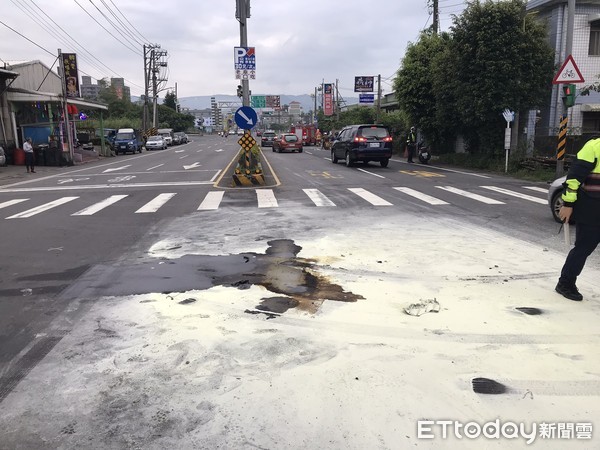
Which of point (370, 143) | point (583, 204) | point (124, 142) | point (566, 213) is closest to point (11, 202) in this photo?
point (566, 213)

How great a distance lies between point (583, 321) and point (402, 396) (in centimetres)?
234

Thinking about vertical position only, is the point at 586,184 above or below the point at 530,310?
above

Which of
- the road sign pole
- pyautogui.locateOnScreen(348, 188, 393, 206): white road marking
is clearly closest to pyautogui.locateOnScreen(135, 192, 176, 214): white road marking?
pyautogui.locateOnScreen(348, 188, 393, 206): white road marking

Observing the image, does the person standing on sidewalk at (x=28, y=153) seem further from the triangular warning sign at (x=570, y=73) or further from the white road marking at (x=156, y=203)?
the triangular warning sign at (x=570, y=73)

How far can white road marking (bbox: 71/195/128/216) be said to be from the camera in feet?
37.4

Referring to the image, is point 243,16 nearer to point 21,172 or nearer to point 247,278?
point 247,278

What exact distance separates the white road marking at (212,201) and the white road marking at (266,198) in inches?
41.5

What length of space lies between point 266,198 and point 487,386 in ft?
33.4

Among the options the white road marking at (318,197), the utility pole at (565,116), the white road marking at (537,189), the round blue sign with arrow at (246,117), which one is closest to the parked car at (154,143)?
the round blue sign with arrow at (246,117)

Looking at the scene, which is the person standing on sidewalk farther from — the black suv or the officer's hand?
the officer's hand

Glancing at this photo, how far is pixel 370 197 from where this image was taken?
13141 millimetres

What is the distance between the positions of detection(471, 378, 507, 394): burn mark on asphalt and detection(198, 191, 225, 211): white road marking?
9001mm

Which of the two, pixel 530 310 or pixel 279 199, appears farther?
pixel 279 199

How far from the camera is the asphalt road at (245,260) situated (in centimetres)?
453
